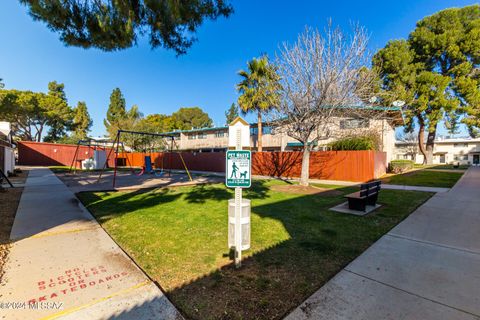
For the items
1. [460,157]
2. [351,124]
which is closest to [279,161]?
[351,124]

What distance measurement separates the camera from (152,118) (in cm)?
5472

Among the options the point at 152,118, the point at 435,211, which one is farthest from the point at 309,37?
the point at 152,118

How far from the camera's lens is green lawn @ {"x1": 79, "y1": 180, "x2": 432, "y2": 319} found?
97.0 inches

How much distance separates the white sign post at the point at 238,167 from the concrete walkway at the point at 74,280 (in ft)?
3.88

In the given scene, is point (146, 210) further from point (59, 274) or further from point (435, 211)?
point (435, 211)

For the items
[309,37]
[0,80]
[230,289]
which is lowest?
[230,289]

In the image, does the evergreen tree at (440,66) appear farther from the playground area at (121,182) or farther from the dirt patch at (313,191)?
the playground area at (121,182)

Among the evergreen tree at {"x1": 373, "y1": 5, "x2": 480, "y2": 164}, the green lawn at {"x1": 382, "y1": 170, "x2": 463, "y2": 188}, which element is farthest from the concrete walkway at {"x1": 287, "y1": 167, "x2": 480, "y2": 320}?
the evergreen tree at {"x1": 373, "y1": 5, "x2": 480, "y2": 164}

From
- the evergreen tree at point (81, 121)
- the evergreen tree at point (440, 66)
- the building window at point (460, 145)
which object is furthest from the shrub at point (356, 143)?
the building window at point (460, 145)

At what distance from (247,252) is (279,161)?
14.0m

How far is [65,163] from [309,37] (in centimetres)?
3492

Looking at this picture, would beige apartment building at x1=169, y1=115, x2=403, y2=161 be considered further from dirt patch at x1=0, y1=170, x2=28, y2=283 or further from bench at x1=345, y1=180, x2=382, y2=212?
dirt patch at x1=0, y1=170, x2=28, y2=283

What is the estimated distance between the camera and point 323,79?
914 cm

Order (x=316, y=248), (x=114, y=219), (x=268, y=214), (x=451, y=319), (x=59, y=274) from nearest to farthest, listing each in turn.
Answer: (x=451, y=319)
(x=59, y=274)
(x=316, y=248)
(x=114, y=219)
(x=268, y=214)
